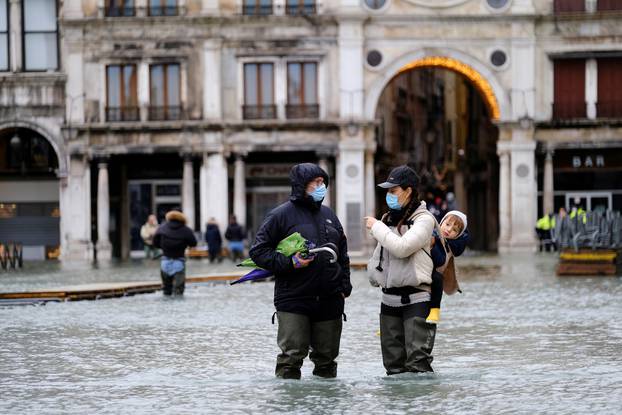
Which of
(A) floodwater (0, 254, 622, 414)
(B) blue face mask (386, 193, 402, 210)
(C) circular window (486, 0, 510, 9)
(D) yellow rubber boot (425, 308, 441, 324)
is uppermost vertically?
(C) circular window (486, 0, 510, 9)

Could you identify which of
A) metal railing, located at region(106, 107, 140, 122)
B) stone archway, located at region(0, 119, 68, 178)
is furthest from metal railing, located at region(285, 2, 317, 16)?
stone archway, located at region(0, 119, 68, 178)

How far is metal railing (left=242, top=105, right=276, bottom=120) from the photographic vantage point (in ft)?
159

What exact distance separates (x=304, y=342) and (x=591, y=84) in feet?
128

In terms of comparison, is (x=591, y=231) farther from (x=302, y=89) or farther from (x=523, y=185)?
(x=302, y=89)

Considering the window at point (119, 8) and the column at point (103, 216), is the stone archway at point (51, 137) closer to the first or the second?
the column at point (103, 216)

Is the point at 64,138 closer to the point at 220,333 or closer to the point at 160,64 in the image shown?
the point at 160,64

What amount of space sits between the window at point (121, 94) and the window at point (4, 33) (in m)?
3.73

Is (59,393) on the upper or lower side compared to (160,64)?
lower

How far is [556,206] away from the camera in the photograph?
50.5 m

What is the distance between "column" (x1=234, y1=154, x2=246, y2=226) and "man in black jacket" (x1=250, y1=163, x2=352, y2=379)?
37236 millimetres

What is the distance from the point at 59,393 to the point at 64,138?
38.2m

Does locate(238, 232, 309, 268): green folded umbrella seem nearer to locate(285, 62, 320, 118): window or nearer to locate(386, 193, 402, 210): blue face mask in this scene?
locate(386, 193, 402, 210): blue face mask

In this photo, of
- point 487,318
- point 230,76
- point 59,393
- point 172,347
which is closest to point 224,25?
point 230,76

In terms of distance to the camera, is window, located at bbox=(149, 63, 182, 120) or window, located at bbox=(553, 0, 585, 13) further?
window, located at bbox=(149, 63, 182, 120)
